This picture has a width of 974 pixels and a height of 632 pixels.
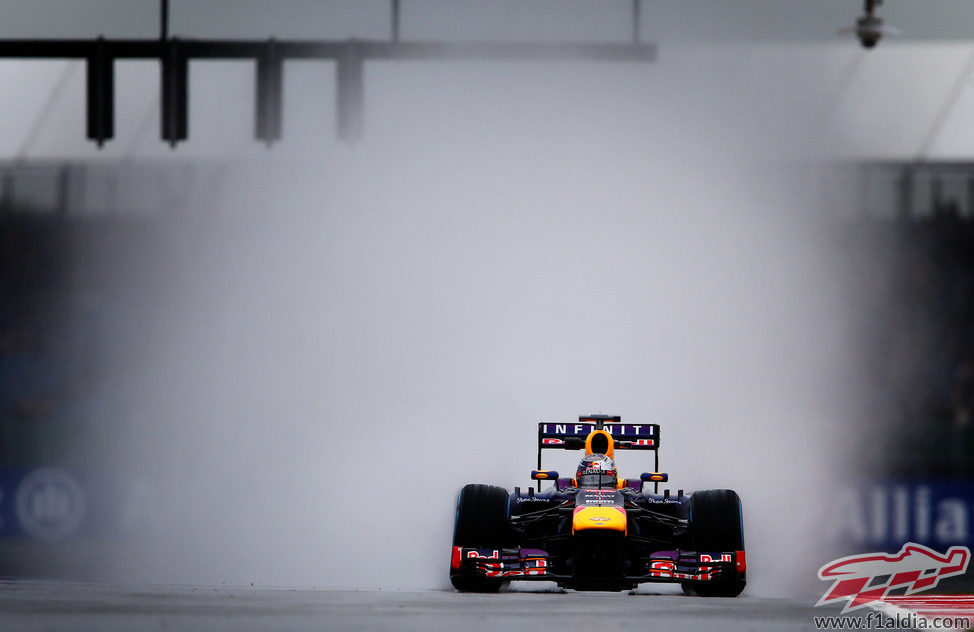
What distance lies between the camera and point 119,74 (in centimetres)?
2934

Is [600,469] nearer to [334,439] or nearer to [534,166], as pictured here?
[334,439]

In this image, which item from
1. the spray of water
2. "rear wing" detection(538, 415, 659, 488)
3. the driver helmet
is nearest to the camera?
the driver helmet

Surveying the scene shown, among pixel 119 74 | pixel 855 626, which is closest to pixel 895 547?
pixel 855 626

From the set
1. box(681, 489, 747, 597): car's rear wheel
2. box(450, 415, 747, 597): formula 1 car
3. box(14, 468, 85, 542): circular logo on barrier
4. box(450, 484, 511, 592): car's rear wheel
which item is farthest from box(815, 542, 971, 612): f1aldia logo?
box(14, 468, 85, 542): circular logo on barrier

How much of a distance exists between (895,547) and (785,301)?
10186 mm

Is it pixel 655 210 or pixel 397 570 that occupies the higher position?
pixel 655 210

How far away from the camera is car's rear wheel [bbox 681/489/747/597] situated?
42.2 feet

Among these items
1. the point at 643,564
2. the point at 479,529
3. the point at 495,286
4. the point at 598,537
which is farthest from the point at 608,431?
the point at 495,286

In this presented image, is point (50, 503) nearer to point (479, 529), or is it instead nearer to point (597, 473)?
point (479, 529)

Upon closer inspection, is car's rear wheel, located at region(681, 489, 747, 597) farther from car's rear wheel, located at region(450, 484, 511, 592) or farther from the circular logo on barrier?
the circular logo on barrier

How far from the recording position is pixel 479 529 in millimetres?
12945

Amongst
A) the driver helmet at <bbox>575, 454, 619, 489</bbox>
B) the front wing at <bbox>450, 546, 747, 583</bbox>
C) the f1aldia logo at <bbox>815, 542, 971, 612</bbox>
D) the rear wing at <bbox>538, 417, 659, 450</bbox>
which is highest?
the rear wing at <bbox>538, 417, 659, 450</bbox>

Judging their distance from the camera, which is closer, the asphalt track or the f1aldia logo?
the asphalt track

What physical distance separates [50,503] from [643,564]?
357 inches
